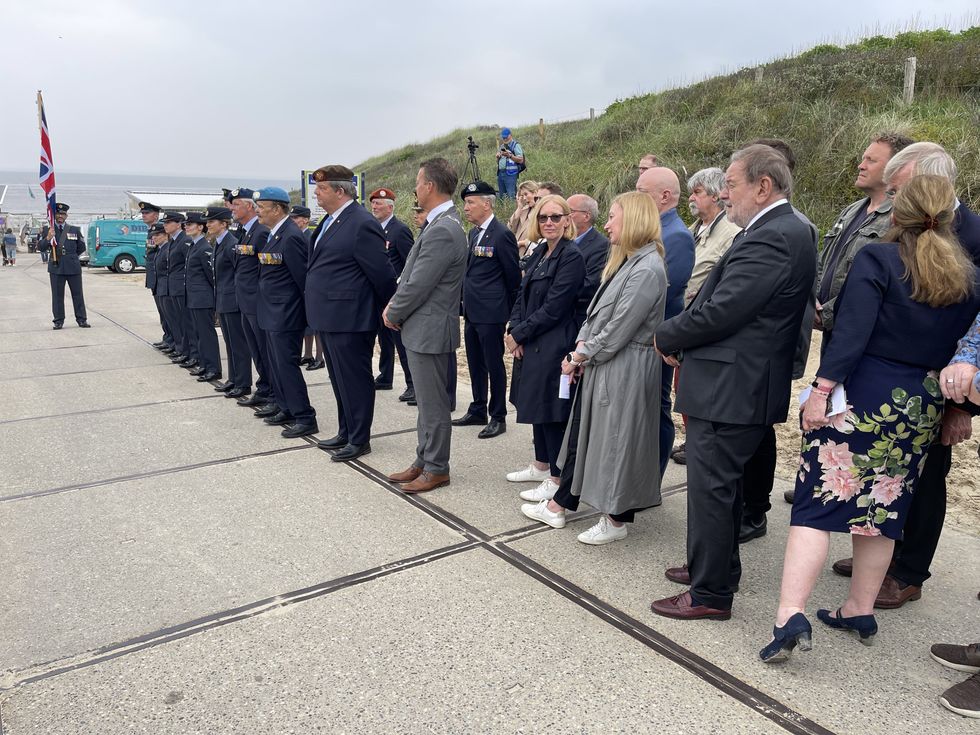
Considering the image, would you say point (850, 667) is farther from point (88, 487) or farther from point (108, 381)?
point (108, 381)

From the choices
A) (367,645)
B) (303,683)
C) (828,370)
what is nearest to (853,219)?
(828,370)

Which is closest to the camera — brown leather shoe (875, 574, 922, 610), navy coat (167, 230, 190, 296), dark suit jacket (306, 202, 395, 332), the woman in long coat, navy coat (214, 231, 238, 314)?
brown leather shoe (875, 574, 922, 610)

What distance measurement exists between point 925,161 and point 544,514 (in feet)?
8.03

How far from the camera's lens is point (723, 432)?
2838 mm

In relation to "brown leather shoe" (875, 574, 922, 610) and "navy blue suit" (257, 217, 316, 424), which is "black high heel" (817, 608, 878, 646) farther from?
"navy blue suit" (257, 217, 316, 424)

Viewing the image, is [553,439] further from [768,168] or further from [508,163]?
[508,163]

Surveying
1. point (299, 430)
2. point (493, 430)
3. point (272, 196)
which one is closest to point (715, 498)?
point (493, 430)

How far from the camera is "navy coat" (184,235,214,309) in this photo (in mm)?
7891

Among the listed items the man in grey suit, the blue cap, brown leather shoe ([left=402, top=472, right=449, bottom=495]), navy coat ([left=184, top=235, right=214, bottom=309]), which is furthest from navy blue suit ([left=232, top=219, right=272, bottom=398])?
brown leather shoe ([left=402, top=472, right=449, bottom=495])

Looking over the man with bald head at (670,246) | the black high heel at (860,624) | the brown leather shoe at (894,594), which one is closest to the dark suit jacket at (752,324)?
the black high heel at (860,624)

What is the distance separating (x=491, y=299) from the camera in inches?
230

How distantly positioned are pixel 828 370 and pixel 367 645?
2.00m

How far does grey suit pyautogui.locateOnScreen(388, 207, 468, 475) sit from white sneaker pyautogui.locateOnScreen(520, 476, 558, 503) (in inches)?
23.8

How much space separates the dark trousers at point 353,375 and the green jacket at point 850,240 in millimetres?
2919
